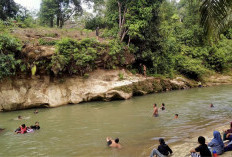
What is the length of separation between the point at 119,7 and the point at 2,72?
50.2 ft

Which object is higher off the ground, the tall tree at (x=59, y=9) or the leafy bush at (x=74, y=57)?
the tall tree at (x=59, y=9)

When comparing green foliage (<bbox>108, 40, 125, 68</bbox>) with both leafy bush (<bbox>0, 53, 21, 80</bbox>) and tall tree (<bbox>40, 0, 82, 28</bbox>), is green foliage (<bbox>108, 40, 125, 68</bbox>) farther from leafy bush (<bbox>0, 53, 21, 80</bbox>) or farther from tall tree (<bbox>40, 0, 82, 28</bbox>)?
tall tree (<bbox>40, 0, 82, 28</bbox>)

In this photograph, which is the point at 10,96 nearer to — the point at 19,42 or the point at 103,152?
the point at 19,42

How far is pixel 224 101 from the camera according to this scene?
57.2 feet

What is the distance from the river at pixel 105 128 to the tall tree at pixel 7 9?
A: 1424cm

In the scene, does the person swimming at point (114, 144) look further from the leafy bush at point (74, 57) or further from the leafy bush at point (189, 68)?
the leafy bush at point (189, 68)

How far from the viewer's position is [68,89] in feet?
65.4

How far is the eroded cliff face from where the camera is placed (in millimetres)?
18234

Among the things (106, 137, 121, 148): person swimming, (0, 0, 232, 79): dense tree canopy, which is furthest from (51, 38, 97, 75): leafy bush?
(106, 137, 121, 148): person swimming

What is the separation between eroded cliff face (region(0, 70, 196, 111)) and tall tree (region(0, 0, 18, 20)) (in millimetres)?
11383

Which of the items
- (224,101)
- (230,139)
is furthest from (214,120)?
(224,101)

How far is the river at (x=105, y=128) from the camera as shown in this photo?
871 centimetres

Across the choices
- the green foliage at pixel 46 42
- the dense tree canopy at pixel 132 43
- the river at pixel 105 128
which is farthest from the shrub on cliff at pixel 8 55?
the river at pixel 105 128

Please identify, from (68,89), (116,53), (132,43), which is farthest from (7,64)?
(132,43)
